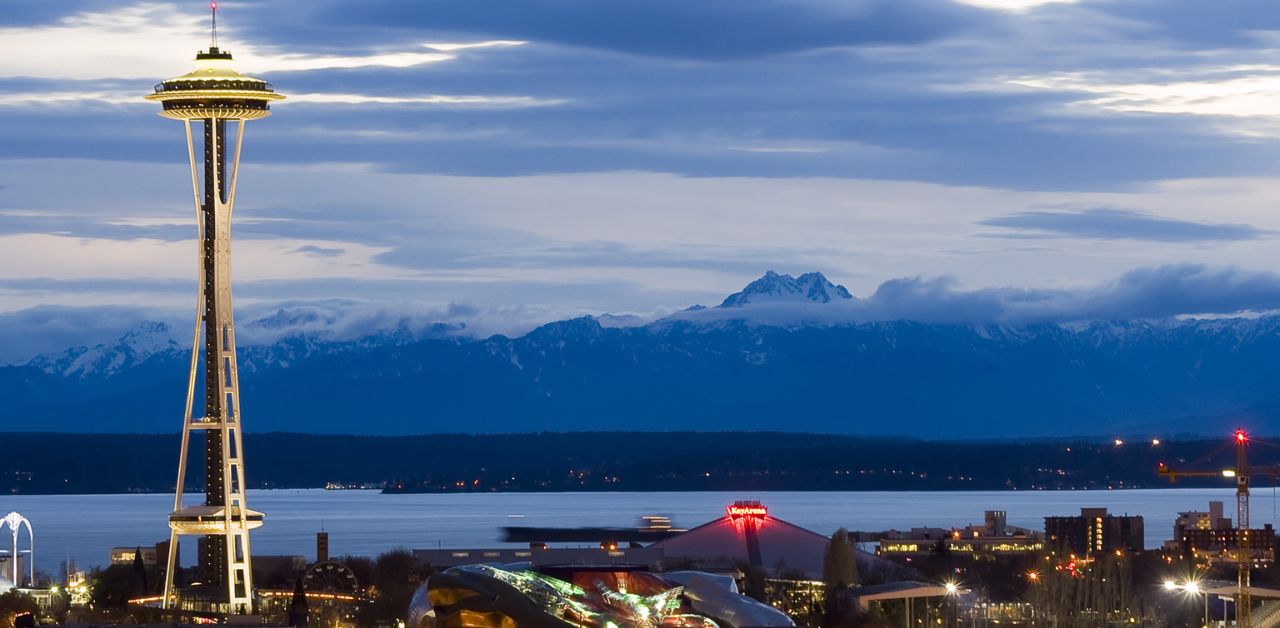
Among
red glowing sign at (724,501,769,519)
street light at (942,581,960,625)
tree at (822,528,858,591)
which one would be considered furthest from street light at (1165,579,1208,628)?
red glowing sign at (724,501,769,519)

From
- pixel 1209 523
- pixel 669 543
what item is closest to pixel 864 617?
pixel 669 543

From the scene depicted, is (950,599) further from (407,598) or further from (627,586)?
(627,586)

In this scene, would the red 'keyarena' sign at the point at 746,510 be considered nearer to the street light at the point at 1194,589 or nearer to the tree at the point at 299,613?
the street light at the point at 1194,589

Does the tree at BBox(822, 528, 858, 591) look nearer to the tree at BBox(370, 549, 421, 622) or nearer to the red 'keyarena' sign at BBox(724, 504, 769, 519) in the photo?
the tree at BBox(370, 549, 421, 622)

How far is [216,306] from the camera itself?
330 ft

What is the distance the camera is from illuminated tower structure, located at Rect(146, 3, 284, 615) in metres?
100

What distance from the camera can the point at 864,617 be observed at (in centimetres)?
9200

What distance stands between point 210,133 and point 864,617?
31.9 metres

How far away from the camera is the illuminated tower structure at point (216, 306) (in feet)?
329

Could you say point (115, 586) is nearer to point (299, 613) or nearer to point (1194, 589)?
point (299, 613)

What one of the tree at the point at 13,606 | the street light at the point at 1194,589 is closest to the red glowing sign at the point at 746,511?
the street light at the point at 1194,589

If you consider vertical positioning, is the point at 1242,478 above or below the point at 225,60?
below

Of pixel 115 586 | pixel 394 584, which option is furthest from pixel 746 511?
pixel 115 586

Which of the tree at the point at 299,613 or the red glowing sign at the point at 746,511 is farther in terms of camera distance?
the red glowing sign at the point at 746,511
